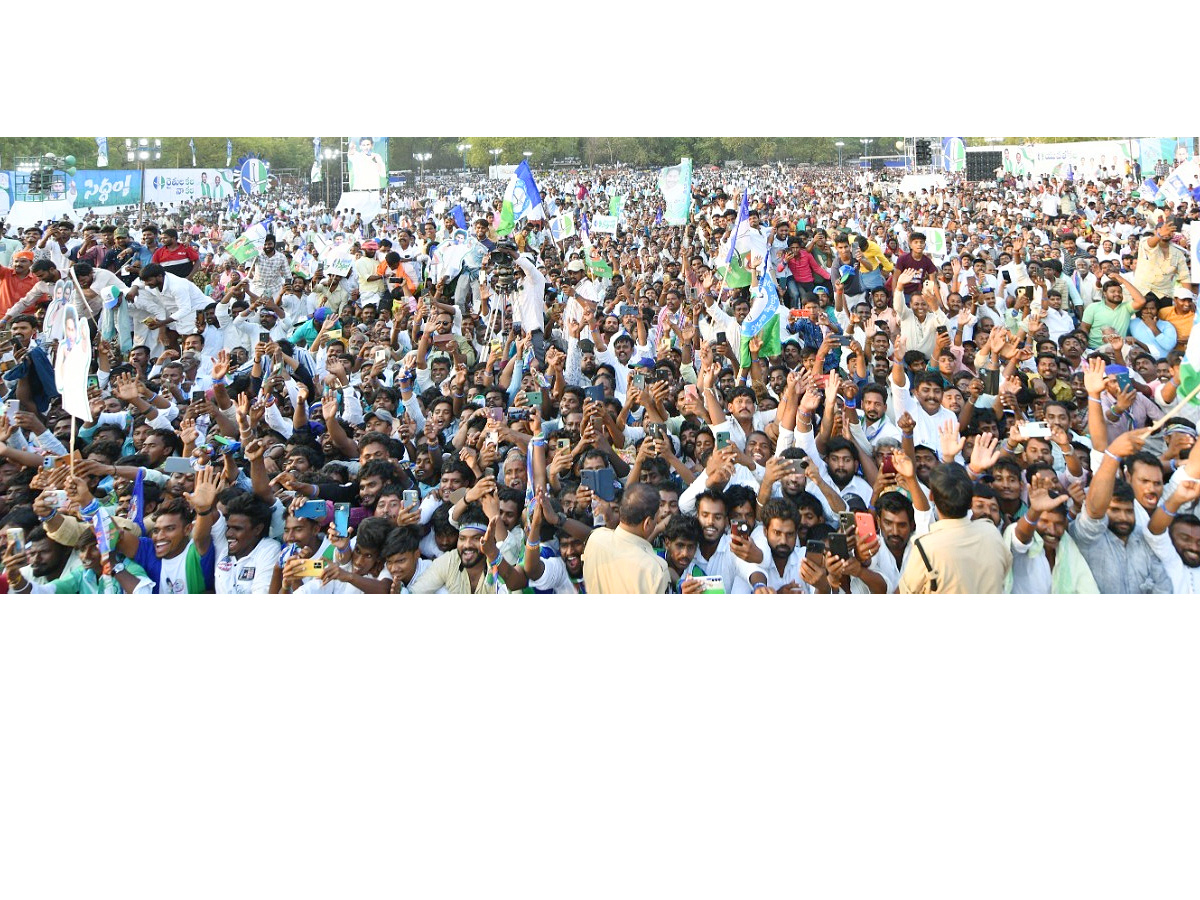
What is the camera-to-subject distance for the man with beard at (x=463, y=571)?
5.27m

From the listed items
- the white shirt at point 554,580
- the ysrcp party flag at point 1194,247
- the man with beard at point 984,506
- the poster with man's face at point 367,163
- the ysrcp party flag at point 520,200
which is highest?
the poster with man's face at point 367,163

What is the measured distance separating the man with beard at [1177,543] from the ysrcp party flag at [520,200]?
5.36 m

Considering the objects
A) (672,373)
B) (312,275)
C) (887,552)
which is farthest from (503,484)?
(312,275)

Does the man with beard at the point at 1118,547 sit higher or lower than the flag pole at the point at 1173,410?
lower

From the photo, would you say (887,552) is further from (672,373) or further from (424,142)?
(424,142)

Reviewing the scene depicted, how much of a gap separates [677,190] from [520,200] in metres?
1.39

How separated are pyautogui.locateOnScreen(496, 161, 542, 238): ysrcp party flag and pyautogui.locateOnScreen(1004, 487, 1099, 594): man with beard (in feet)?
16.2

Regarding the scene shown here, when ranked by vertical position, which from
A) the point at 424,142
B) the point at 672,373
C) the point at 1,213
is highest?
the point at 424,142

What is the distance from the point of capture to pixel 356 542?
5.34 m

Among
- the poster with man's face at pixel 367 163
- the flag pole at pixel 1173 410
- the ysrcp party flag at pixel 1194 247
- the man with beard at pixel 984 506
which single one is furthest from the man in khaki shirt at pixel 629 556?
the poster with man's face at pixel 367 163

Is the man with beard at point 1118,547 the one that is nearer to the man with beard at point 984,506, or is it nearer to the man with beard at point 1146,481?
the man with beard at point 1146,481

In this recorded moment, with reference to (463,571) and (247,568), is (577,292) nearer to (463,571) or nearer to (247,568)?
(463,571)

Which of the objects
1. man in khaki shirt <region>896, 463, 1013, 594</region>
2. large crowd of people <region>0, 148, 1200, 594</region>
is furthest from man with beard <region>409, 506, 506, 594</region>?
man in khaki shirt <region>896, 463, 1013, 594</region>

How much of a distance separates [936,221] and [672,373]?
3.63 meters
